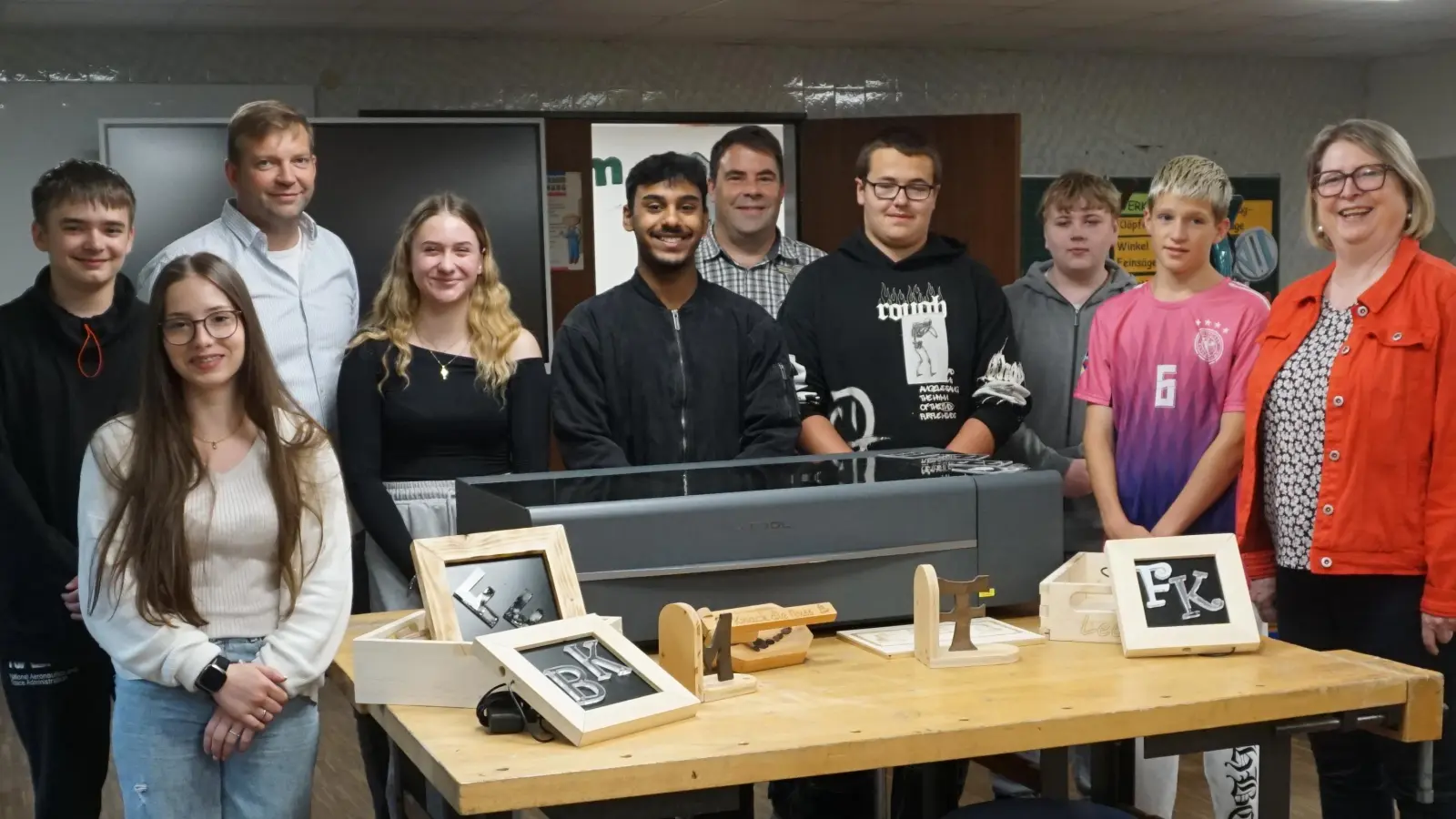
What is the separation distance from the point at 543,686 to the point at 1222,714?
A: 0.82m

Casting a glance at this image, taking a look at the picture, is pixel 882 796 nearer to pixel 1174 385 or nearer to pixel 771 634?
pixel 771 634

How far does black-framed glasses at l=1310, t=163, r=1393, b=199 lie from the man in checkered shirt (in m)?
1.24

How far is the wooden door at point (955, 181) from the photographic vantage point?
262 inches

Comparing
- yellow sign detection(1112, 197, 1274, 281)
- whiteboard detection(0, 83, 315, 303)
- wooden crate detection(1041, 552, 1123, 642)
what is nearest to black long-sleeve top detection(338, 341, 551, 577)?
wooden crate detection(1041, 552, 1123, 642)

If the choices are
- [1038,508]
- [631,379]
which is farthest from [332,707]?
[1038,508]

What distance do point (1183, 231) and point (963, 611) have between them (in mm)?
1132

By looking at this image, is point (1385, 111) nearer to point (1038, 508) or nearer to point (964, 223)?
point (964, 223)

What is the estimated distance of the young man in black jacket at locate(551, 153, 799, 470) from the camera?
2.58m

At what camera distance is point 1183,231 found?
275cm

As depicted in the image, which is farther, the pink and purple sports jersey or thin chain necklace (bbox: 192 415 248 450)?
the pink and purple sports jersey

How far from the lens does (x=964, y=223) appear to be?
6.81 m

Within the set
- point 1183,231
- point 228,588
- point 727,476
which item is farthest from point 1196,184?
point 228,588

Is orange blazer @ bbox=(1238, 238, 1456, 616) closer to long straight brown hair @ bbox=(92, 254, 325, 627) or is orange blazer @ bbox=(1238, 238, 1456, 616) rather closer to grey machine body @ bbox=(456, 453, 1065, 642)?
grey machine body @ bbox=(456, 453, 1065, 642)

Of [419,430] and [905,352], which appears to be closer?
[419,430]
